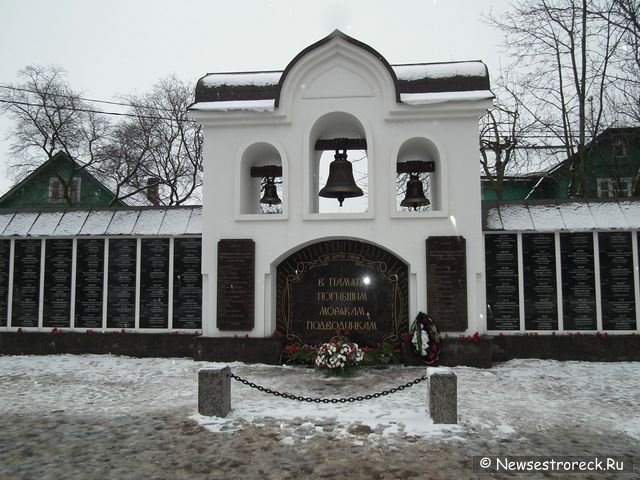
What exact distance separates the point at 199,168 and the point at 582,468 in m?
25.2

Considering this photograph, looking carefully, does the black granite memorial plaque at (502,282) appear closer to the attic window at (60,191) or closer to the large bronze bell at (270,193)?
the large bronze bell at (270,193)

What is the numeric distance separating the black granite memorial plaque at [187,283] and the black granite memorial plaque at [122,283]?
93cm

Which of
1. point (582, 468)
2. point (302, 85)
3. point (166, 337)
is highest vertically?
point (302, 85)

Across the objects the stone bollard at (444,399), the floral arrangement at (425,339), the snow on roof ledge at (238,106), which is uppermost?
the snow on roof ledge at (238,106)

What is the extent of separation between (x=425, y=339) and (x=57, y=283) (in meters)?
7.85

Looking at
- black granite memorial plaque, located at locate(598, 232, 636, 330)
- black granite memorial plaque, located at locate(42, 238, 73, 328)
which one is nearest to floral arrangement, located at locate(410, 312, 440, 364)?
black granite memorial plaque, located at locate(598, 232, 636, 330)

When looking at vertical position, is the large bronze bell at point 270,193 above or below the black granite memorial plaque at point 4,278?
above

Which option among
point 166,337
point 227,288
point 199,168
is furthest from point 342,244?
point 199,168

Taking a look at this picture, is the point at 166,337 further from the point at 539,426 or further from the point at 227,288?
the point at 539,426

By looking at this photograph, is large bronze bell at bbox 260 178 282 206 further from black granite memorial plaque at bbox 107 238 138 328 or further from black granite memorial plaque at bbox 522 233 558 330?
black granite memorial plaque at bbox 522 233 558 330

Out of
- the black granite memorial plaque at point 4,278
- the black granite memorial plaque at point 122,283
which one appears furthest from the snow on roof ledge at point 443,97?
the black granite memorial plaque at point 4,278

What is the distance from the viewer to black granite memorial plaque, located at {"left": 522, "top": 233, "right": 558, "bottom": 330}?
9.02m

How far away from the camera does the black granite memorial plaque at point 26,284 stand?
32.9 ft

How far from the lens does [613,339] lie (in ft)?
28.6
